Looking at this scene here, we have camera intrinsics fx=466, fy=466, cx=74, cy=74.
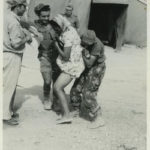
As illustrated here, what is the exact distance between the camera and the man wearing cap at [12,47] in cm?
590

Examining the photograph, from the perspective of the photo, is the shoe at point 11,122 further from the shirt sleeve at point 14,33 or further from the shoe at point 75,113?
the shirt sleeve at point 14,33

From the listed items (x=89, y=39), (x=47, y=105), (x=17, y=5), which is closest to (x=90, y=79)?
(x=89, y=39)

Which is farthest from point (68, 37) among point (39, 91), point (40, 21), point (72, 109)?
point (39, 91)

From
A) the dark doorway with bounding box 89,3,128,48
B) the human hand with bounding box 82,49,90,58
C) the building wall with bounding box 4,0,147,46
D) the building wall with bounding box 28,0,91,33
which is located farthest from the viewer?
the dark doorway with bounding box 89,3,128,48

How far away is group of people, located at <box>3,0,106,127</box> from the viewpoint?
600 cm

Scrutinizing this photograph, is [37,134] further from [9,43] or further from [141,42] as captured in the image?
[141,42]

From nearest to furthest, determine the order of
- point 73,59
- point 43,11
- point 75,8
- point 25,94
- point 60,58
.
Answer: point 73,59
point 60,58
point 43,11
point 25,94
point 75,8

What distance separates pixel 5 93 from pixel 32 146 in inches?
36.2

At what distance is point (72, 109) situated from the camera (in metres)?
6.89

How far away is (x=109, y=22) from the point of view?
1377cm

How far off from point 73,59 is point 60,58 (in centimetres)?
21

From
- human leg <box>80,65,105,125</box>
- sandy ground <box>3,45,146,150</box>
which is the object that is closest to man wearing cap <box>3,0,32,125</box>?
sandy ground <box>3,45,146,150</box>

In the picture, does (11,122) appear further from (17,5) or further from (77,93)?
(17,5)

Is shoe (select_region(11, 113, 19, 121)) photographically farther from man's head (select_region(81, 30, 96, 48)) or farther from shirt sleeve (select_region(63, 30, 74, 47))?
man's head (select_region(81, 30, 96, 48))
